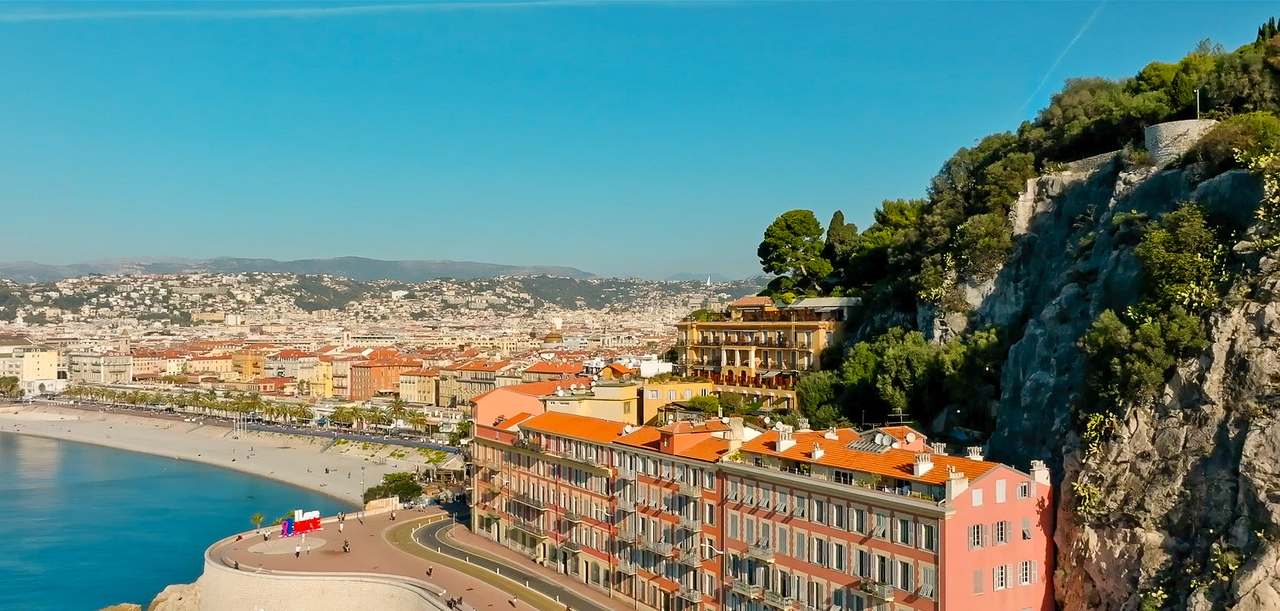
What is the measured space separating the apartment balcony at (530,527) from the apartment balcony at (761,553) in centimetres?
1342

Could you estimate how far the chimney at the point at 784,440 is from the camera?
28469 mm

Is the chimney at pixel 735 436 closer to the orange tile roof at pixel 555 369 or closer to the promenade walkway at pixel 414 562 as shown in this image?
A: the promenade walkway at pixel 414 562

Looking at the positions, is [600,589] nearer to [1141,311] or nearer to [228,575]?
[228,575]

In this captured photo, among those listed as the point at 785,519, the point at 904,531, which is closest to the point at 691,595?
the point at 785,519

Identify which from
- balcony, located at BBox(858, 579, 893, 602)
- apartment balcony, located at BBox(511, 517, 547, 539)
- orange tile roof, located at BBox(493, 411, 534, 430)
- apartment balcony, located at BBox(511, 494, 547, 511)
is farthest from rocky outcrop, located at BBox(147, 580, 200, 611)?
balcony, located at BBox(858, 579, 893, 602)

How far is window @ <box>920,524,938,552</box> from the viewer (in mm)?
23000

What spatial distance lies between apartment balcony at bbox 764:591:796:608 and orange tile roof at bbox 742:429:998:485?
3.56 meters

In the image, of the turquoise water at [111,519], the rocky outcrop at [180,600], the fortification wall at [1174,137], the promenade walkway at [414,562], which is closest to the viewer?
the fortification wall at [1174,137]

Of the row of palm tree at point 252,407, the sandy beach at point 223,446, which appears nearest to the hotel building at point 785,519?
→ the sandy beach at point 223,446

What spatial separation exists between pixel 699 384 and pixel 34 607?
31.6 metres

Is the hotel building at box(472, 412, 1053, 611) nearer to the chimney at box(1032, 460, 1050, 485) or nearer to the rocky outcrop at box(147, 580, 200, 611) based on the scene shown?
the chimney at box(1032, 460, 1050, 485)

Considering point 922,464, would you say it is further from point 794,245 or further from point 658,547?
point 794,245

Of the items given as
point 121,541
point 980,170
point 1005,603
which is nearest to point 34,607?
point 121,541

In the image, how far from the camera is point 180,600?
40250 mm
